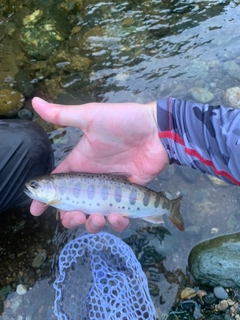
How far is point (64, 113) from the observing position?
3332 millimetres

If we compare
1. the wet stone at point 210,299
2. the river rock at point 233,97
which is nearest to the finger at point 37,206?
the wet stone at point 210,299

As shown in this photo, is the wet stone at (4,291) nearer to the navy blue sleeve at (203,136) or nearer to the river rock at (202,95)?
the navy blue sleeve at (203,136)

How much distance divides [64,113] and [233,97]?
2995 millimetres

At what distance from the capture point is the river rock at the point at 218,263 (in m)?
3.85

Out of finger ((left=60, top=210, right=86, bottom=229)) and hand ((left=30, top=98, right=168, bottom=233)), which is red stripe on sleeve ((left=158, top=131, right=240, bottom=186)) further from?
finger ((left=60, top=210, right=86, bottom=229))

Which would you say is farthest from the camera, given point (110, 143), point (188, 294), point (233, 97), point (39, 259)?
point (233, 97)

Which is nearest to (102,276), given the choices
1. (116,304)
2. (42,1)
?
(116,304)

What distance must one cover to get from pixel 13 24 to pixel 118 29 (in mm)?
1903

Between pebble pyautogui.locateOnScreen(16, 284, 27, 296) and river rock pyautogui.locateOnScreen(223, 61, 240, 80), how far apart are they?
4272mm

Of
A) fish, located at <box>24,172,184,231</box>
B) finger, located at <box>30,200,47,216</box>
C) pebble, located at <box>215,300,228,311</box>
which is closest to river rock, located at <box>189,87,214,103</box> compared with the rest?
fish, located at <box>24,172,184,231</box>

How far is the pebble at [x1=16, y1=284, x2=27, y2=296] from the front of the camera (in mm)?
4038

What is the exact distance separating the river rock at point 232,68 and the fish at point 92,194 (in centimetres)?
311

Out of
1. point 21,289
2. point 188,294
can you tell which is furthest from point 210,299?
point 21,289

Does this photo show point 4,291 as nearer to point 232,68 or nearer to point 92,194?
point 92,194
